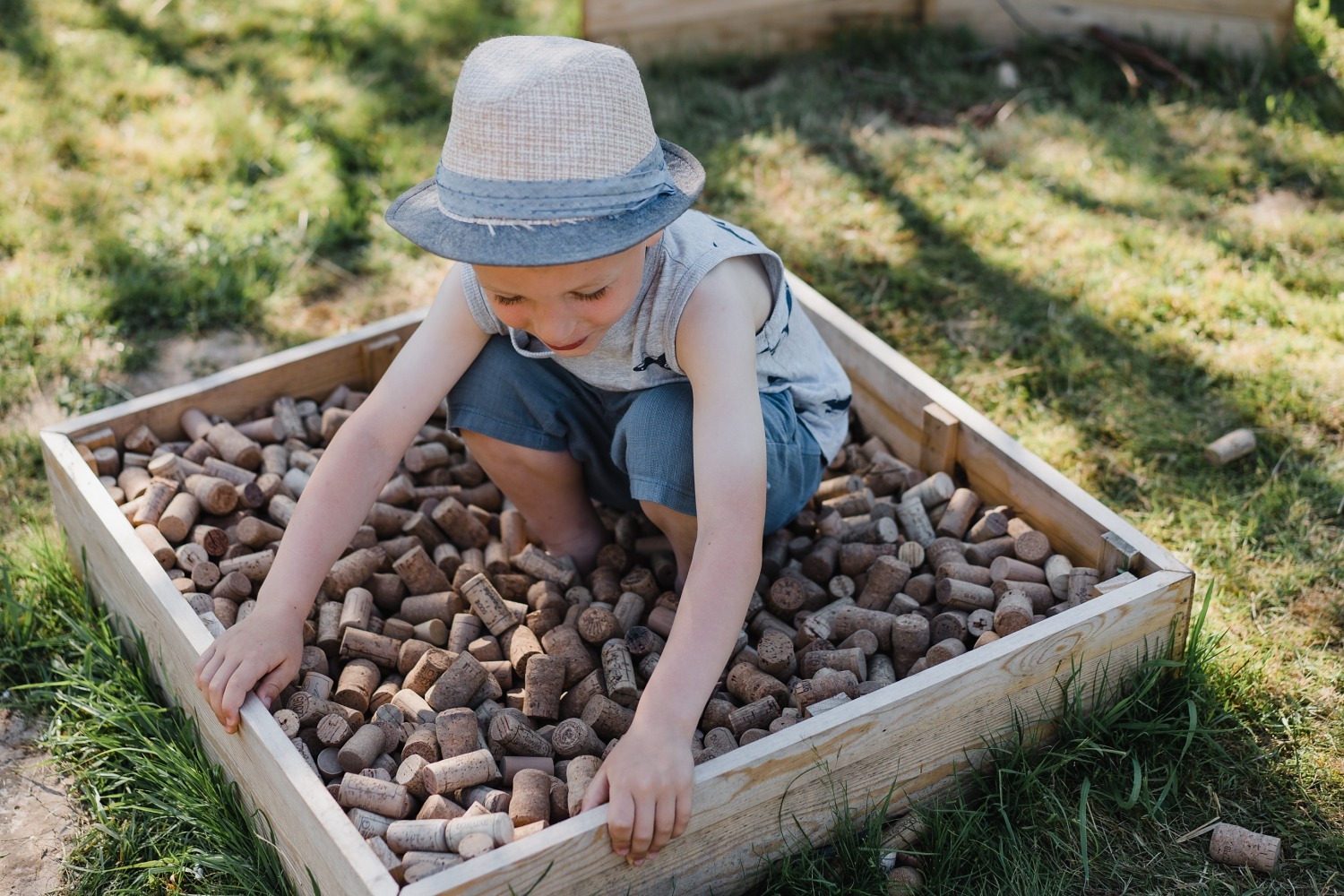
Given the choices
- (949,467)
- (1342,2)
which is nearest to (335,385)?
(949,467)

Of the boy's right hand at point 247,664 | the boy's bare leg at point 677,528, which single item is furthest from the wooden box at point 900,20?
Result: the boy's right hand at point 247,664

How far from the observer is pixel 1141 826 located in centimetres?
258

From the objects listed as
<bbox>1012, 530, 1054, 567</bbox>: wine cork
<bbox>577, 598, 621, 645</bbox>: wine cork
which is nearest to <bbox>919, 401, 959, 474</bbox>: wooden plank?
<bbox>1012, 530, 1054, 567</bbox>: wine cork

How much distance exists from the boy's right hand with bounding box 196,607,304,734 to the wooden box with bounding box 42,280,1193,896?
0.15 feet

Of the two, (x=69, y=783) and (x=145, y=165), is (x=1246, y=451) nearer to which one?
(x=69, y=783)

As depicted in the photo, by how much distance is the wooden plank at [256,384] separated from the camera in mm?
3342

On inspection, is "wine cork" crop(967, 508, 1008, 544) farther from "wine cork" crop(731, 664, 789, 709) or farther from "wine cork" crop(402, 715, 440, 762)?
"wine cork" crop(402, 715, 440, 762)

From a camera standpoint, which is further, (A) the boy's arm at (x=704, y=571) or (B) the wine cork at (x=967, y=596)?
(B) the wine cork at (x=967, y=596)

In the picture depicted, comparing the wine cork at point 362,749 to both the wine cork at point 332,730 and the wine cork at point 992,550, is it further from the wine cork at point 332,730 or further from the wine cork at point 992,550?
the wine cork at point 992,550

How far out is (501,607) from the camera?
9.77 ft

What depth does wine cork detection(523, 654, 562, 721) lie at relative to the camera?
2.74 meters

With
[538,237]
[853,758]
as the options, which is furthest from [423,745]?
[538,237]

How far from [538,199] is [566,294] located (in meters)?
0.19

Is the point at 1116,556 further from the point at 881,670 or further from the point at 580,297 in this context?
the point at 580,297
